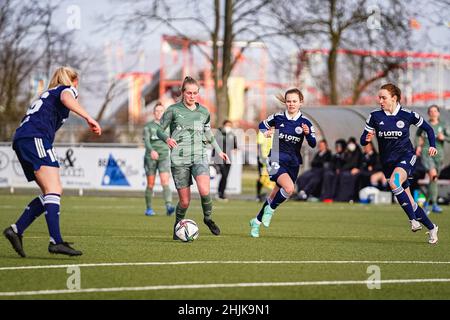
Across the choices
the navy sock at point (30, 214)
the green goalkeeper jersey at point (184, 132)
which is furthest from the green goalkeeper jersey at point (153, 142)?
the navy sock at point (30, 214)

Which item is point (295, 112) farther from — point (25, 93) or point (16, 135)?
point (25, 93)

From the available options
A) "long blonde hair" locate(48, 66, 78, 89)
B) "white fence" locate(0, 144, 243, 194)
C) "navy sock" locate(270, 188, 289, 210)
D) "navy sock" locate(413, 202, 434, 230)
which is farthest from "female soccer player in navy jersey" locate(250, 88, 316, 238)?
"white fence" locate(0, 144, 243, 194)

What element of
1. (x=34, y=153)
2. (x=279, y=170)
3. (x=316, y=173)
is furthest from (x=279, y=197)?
(x=316, y=173)

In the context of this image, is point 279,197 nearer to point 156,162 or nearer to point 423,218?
point 423,218

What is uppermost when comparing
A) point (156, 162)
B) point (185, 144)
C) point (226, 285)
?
point (185, 144)

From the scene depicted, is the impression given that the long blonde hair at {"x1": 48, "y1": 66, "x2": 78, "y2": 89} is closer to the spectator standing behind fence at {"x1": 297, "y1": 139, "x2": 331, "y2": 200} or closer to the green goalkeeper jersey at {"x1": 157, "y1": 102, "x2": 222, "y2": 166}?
the green goalkeeper jersey at {"x1": 157, "y1": 102, "x2": 222, "y2": 166}

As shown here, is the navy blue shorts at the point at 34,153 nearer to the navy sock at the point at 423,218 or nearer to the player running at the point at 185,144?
the player running at the point at 185,144

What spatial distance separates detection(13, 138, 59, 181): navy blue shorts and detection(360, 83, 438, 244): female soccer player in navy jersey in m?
4.94

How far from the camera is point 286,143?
1327cm

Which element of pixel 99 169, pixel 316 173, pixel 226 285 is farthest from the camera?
pixel 99 169

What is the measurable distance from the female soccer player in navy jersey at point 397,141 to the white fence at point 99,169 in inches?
575

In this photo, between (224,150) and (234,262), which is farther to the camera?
(224,150)

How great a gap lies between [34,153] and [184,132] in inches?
130

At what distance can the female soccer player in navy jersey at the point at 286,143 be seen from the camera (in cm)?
1302
